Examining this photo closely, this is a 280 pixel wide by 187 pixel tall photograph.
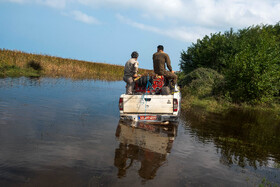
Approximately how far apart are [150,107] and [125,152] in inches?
120

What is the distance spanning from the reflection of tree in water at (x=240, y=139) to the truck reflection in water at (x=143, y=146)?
1.20 m

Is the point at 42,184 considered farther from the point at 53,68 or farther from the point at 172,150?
the point at 53,68

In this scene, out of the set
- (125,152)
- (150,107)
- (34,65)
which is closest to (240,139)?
(150,107)

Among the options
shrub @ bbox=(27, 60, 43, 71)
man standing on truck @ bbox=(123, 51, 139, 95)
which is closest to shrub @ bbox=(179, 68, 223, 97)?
man standing on truck @ bbox=(123, 51, 139, 95)

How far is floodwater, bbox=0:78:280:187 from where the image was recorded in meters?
4.29

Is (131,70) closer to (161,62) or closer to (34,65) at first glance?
(161,62)

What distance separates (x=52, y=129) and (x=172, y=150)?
3431mm

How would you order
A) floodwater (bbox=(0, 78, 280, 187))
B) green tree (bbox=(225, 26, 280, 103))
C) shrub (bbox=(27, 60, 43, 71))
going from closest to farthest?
floodwater (bbox=(0, 78, 280, 187))
green tree (bbox=(225, 26, 280, 103))
shrub (bbox=(27, 60, 43, 71))

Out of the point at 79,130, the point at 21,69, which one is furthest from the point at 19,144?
the point at 21,69

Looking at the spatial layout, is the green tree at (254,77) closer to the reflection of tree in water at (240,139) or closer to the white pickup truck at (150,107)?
the reflection of tree in water at (240,139)

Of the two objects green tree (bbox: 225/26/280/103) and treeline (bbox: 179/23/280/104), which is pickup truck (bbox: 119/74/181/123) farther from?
green tree (bbox: 225/26/280/103)

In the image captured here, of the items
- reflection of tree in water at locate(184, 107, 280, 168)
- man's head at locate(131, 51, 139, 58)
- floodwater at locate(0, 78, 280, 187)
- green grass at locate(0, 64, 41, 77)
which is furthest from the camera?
green grass at locate(0, 64, 41, 77)

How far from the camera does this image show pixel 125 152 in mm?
5680

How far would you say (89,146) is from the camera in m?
5.89
